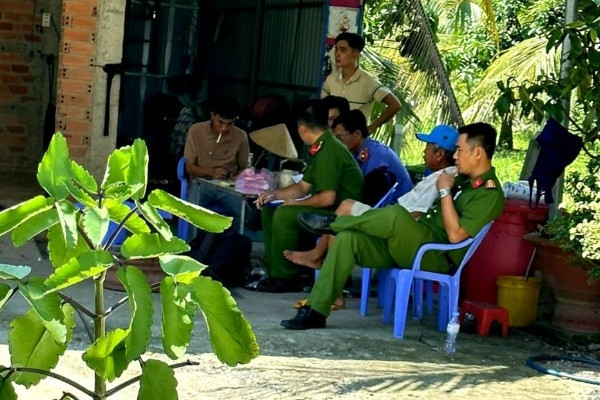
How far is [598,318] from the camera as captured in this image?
7047 mm

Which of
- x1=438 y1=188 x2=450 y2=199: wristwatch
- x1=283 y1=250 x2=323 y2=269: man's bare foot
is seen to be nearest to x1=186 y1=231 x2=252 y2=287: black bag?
x1=283 y1=250 x2=323 y2=269: man's bare foot

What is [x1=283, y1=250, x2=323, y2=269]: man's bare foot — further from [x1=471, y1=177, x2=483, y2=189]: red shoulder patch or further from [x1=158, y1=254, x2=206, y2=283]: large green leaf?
[x1=158, y1=254, x2=206, y2=283]: large green leaf

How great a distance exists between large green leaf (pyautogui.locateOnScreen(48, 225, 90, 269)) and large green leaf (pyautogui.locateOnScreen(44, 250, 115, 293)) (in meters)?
0.13

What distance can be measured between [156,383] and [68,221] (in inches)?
15.9

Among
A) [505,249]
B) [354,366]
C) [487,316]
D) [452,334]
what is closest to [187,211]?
[354,366]

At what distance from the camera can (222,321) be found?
2496mm

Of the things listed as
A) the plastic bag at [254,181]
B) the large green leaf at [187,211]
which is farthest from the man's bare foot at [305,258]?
the large green leaf at [187,211]

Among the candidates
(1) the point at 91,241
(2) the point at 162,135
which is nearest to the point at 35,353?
(1) the point at 91,241

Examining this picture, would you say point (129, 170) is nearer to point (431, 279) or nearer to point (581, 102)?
point (431, 279)

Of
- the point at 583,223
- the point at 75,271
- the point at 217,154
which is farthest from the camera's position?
the point at 217,154

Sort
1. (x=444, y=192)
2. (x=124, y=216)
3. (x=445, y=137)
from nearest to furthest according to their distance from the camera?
(x=124, y=216) → (x=444, y=192) → (x=445, y=137)

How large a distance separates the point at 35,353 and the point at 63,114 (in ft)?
22.9

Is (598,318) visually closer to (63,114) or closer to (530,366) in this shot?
(530,366)

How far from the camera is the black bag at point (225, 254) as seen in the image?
771cm
